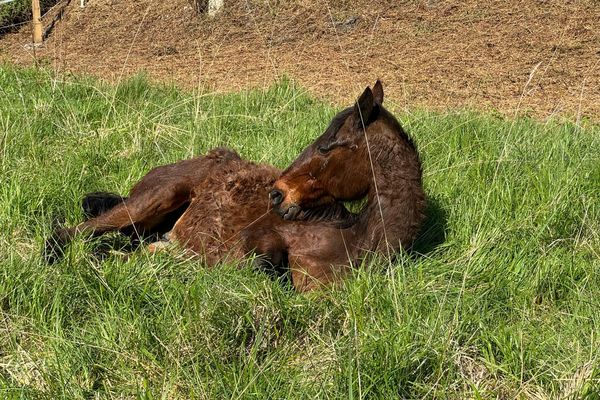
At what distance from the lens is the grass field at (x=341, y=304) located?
355 centimetres

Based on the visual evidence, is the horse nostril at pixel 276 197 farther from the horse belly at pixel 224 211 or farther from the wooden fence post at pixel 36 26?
the wooden fence post at pixel 36 26

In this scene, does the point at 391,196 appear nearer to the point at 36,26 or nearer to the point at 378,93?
the point at 378,93

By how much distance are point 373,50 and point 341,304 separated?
26.1ft

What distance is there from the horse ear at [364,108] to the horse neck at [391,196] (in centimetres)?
8

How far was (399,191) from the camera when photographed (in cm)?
493

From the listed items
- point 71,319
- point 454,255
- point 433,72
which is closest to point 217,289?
point 71,319

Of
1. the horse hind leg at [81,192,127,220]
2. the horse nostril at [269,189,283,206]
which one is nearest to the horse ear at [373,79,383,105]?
the horse nostril at [269,189,283,206]

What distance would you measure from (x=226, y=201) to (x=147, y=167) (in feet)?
4.46

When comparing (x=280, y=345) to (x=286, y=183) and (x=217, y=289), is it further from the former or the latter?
(x=286, y=183)

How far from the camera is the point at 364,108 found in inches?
194

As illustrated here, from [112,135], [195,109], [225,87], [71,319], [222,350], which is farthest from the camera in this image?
[225,87]

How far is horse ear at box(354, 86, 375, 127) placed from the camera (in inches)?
191

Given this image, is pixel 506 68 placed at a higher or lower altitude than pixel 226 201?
lower

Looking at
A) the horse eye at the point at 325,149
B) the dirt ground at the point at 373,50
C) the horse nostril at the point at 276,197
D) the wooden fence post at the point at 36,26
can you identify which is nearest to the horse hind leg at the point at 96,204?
the horse nostril at the point at 276,197
